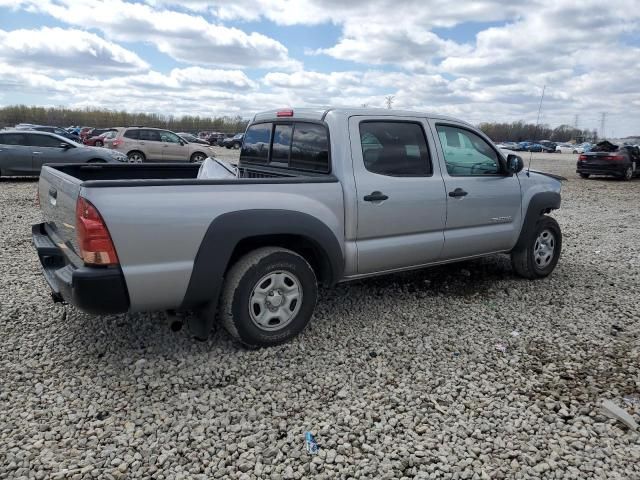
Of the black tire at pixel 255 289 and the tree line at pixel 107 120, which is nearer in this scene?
the black tire at pixel 255 289

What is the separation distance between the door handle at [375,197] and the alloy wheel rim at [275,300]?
886mm

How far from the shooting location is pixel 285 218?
3643mm

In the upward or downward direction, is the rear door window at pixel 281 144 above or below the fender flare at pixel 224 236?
above

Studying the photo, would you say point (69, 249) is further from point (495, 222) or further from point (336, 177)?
point (495, 222)

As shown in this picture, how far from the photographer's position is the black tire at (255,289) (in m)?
3.57

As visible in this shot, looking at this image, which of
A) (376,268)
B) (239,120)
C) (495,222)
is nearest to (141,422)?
(376,268)

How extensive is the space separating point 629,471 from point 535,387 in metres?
0.85

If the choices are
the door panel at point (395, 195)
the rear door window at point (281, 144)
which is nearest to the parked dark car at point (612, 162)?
the door panel at point (395, 195)

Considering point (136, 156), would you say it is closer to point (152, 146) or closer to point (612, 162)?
point (152, 146)

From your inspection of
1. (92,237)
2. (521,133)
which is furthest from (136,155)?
(521,133)

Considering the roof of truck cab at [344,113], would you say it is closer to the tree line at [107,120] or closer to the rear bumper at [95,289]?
the rear bumper at [95,289]

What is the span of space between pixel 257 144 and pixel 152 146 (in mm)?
15568

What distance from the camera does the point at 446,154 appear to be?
15.5 feet

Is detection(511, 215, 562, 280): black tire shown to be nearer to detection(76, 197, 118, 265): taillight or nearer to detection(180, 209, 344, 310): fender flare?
detection(180, 209, 344, 310): fender flare
